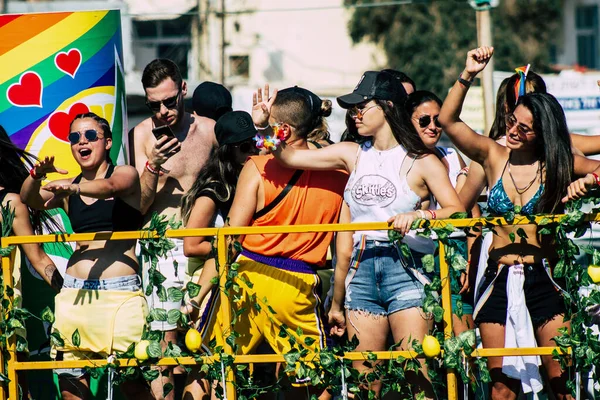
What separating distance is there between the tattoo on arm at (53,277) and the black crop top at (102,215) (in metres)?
0.43

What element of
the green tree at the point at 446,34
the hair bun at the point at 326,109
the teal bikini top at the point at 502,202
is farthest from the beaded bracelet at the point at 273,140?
the green tree at the point at 446,34

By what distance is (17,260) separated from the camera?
565 cm

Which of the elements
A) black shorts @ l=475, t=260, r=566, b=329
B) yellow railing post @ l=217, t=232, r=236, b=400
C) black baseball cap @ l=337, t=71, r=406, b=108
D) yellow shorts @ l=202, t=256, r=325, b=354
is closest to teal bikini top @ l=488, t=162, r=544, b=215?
black shorts @ l=475, t=260, r=566, b=329

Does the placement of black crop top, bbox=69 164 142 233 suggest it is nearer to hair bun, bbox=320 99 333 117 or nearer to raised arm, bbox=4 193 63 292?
raised arm, bbox=4 193 63 292

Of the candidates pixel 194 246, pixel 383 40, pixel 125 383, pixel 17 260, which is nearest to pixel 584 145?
pixel 194 246

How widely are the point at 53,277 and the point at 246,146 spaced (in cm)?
141

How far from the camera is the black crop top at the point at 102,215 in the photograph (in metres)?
5.12

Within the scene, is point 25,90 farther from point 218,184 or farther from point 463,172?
point 463,172

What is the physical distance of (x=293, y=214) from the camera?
199 inches

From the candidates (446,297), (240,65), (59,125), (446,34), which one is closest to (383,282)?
(446,297)

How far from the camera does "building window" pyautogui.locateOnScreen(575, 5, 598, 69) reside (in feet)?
112

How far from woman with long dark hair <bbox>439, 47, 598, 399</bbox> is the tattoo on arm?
2.46 m

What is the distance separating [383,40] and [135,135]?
2590 cm

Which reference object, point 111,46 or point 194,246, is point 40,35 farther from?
point 194,246
